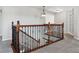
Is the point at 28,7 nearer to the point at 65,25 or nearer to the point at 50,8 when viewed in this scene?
the point at 50,8

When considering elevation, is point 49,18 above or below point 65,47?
above

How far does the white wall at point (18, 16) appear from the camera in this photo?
75.3 inches

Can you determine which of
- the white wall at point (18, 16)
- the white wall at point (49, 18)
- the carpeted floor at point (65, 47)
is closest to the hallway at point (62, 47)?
the carpeted floor at point (65, 47)

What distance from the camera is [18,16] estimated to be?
1958 millimetres

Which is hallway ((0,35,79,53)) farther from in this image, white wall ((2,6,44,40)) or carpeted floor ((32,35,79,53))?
white wall ((2,6,44,40))

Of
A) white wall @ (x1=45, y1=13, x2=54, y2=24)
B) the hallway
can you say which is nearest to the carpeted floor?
the hallway

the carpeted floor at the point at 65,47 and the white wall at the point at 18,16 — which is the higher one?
the white wall at the point at 18,16

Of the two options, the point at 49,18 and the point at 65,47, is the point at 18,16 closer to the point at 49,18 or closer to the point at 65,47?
the point at 49,18

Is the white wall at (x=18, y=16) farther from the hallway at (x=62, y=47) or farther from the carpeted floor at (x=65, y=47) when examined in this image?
the carpeted floor at (x=65, y=47)

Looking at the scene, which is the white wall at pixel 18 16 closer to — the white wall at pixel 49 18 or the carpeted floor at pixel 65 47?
the white wall at pixel 49 18

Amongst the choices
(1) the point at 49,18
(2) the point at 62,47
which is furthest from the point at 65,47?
(1) the point at 49,18
